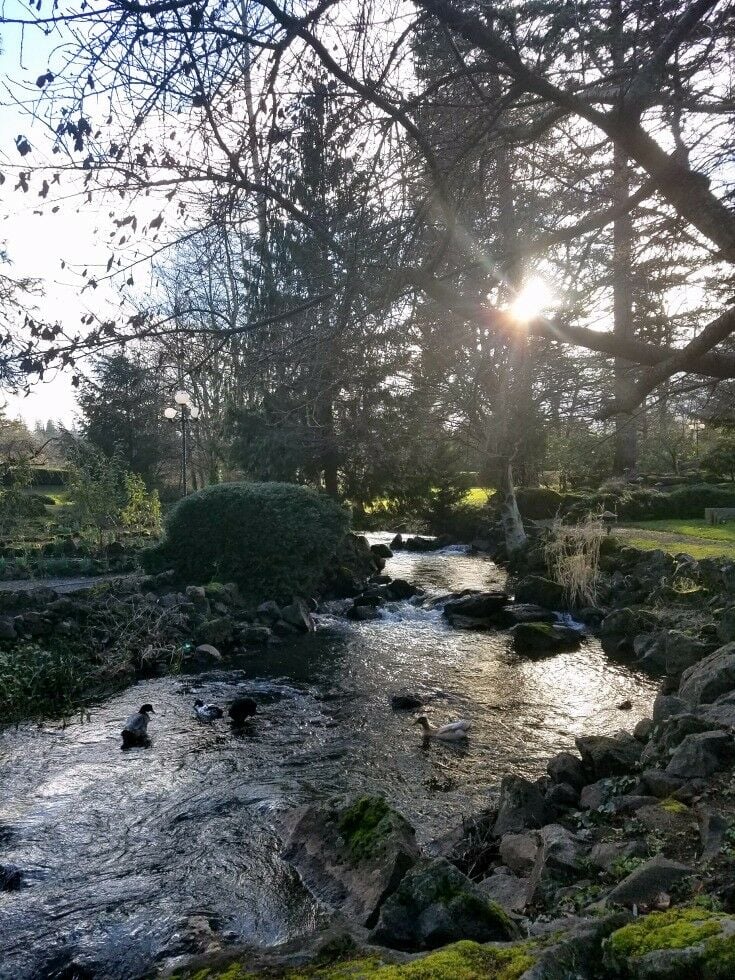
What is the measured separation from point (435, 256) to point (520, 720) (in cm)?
514

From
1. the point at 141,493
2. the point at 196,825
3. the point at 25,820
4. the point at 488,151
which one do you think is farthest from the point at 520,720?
the point at 141,493

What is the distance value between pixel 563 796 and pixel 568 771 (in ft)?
1.43

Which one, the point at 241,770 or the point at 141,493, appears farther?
the point at 141,493

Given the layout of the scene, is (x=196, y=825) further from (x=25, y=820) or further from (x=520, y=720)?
(x=520, y=720)

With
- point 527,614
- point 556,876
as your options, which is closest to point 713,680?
point 556,876

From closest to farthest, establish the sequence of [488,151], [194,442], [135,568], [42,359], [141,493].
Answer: [42,359]
[488,151]
[135,568]
[141,493]
[194,442]

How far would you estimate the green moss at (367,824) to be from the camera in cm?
460

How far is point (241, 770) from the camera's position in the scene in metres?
6.80

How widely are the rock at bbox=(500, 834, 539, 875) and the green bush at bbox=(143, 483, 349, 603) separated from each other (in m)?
9.45

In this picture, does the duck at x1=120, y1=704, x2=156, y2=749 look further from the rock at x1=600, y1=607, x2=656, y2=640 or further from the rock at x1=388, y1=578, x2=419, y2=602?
the rock at x1=388, y1=578, x2=419, y2=602

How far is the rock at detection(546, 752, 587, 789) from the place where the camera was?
598 cm

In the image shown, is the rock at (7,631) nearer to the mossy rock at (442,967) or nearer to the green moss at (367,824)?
the green moss at (367,824)

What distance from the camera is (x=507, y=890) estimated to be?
4.17 metres

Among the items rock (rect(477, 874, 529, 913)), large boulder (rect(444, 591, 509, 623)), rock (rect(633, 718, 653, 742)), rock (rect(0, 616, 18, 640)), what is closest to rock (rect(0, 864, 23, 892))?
rock (rect(477, 874, 529, 913))
